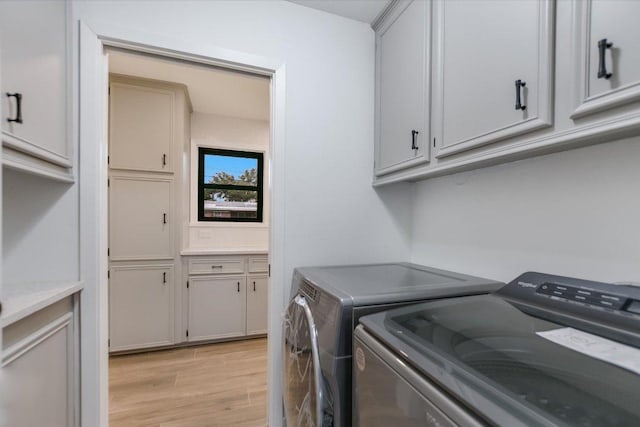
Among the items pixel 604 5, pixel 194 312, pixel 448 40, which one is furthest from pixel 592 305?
pixel 194 312

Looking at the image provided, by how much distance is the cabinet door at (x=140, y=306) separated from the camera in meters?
2.61

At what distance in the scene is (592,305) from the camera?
784mm

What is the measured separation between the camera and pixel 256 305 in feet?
9.94

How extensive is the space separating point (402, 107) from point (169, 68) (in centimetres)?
213

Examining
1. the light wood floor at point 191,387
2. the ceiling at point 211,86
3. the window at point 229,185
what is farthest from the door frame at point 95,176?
the window at point 229,185

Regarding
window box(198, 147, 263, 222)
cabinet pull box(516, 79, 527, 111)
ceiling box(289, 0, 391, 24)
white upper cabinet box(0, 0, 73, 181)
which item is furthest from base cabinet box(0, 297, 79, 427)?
window box(198, 147, 263, 222)

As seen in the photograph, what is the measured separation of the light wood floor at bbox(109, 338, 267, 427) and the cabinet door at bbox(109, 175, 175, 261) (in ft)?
3.00

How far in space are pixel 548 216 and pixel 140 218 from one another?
2967mm

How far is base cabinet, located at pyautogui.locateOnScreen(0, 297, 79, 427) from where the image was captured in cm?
86

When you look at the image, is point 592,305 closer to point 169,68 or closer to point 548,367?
point 548,367

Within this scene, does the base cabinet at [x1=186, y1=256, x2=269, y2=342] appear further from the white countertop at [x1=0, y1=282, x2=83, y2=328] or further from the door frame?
the white countertop at [x1=0, y1=282, x2=83, y2=328]

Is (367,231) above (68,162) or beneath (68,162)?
beneath

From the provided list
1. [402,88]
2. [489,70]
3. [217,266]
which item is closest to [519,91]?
[489,70]

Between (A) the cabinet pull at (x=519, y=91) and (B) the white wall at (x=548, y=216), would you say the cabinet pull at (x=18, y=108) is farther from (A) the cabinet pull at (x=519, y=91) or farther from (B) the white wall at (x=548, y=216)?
(B) the white wall at (x=548, y=216)
